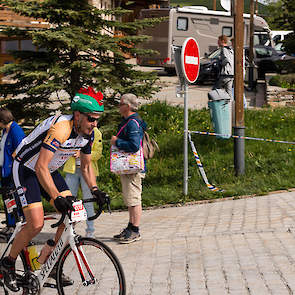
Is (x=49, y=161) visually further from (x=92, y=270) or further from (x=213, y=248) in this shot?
(x=213, y=248)

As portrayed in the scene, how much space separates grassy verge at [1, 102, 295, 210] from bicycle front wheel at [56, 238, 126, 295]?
203 inches

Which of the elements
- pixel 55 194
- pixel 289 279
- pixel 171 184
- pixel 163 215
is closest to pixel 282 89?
pixel 171 184

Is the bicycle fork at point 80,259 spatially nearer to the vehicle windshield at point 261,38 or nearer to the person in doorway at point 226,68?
the person in doorway at point 226,68

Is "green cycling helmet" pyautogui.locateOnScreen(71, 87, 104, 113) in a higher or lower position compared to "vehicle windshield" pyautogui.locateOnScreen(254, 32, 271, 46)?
lower

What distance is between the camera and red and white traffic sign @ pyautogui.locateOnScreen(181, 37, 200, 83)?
31.4 feet

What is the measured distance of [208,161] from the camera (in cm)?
1174

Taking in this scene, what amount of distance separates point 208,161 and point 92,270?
7.21 meters

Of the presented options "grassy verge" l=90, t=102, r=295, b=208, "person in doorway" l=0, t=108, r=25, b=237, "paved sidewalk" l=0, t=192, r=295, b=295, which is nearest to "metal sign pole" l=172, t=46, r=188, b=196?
"grassy verge" l=90, t=102, r=295, b=208

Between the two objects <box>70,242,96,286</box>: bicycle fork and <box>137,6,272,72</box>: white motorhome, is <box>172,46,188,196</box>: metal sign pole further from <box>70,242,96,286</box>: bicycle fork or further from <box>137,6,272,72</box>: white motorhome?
<box>137,6,272,72</box>: white motorhome

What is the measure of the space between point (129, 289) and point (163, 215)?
11.6 feet

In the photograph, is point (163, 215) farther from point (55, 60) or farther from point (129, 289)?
point (55, 60)

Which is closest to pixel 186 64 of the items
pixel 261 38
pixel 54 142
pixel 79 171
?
pixel 79 171

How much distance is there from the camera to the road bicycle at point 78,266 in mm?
4672

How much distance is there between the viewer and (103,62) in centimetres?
1329
